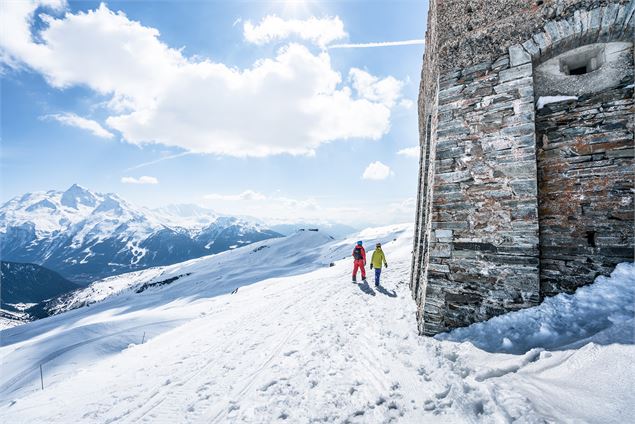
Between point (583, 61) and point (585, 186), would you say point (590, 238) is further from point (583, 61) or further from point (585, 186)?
point (583, 61)

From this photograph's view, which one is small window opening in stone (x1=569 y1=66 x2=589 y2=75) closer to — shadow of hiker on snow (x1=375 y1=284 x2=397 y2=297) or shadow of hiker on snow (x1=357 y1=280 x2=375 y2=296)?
shadow of hiker on snow (x1=375 y1=284 x2=397 y2=297)

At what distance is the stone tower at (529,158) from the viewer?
181 inches

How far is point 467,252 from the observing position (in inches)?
206

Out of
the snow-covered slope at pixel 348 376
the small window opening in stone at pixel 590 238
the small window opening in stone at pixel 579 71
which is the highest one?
the small window opening in stone at pixel 579 71

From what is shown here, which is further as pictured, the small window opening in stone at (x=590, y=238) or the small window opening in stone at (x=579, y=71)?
the small window opening in stone at (x=579, y=71)

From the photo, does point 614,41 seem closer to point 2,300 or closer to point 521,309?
point 521,309

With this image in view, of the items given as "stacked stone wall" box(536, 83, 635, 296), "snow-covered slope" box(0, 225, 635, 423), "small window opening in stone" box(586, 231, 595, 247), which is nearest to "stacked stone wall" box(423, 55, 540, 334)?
"stacked stone wall" box(536, 83, 635, 296)

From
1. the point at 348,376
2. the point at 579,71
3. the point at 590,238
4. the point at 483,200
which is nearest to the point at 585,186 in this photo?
the point at 590,238

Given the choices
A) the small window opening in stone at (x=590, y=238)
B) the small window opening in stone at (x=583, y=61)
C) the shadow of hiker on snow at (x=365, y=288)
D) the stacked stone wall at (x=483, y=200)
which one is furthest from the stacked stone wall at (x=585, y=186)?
the shadow of hiker on snow at (x=365, y=288)

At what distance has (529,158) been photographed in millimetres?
4941

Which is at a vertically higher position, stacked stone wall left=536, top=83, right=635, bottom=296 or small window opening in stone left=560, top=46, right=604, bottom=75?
small window opening in stone left=560, top=46, right=604, bottom=75

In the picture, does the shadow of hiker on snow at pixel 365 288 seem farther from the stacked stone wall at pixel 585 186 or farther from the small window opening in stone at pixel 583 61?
the small window opening in stone at pixel 583 61

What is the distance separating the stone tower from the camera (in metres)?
4.59

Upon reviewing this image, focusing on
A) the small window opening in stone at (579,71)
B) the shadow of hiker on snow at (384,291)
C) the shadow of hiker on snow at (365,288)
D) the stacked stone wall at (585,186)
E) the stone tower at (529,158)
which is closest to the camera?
the stacked stone wall at (585,186)
